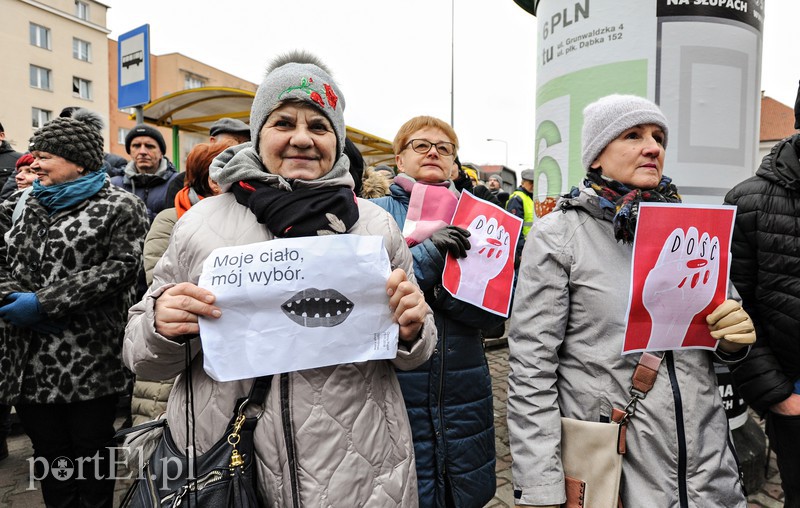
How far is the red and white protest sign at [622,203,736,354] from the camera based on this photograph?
156 cm

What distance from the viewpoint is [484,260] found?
2.15 meters

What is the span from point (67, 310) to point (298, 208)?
71.8 inches

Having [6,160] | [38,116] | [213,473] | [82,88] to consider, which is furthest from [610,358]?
[82,88]

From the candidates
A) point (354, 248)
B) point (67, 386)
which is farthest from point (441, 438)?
point (67, 386)

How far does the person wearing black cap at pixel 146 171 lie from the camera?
14.5ft

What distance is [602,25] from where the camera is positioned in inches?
132

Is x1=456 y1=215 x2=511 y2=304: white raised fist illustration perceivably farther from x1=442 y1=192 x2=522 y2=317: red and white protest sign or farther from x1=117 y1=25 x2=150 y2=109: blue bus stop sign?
x1=117 y1=25 x2=150 y2=109: blue bus stop sign

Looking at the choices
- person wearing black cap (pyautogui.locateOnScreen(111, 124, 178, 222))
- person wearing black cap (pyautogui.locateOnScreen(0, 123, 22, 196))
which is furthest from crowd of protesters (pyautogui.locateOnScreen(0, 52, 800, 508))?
person wearing black cap (pyautogui.locateOnScreen(0, 123, 22, 196))

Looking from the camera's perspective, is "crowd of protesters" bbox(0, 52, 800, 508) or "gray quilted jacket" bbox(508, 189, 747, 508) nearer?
"crowd of protesters" bbox(0, 52, 800, 508)

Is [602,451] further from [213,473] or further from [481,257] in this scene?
[213,473]

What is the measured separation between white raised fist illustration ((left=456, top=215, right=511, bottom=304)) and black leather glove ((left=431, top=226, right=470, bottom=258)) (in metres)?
0.04

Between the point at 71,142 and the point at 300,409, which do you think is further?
the point at 71,142

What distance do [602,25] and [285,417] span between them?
3.30 meters

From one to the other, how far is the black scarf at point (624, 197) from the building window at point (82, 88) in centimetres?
4686
